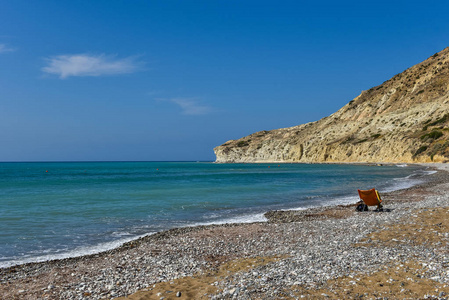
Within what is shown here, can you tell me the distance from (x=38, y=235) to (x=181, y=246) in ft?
28.0

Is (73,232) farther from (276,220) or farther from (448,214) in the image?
(448,214)

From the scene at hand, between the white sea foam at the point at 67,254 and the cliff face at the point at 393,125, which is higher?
the cliff face at the point at 393,125

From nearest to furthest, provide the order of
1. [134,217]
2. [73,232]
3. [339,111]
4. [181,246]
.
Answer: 1. [181,246]
2. [73,232]
3. [134,217]
4. [339,111]

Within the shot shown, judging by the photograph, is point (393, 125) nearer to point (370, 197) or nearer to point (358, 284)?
point (370, 197)

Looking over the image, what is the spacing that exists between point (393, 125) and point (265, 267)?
119123 mm

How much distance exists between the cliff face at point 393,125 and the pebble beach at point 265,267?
85.2 m

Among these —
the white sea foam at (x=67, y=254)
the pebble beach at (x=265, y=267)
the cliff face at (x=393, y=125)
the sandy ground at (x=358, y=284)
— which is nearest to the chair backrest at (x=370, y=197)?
the pebble beach at (x=265, y=267)

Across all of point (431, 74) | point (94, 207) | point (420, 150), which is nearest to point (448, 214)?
point (94, 207)

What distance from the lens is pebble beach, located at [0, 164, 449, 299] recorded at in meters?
7.76

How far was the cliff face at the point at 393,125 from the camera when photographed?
311ft

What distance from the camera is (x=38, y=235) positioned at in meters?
16.8

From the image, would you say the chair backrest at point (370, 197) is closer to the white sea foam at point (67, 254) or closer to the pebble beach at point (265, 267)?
the pebble beach at point (265, 267)

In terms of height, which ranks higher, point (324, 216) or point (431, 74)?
point (431, 74)

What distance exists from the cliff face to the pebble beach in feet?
279
